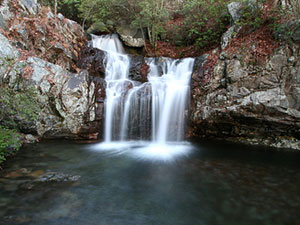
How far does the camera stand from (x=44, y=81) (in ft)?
24.4

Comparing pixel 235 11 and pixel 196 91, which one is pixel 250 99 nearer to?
pixel 196 91

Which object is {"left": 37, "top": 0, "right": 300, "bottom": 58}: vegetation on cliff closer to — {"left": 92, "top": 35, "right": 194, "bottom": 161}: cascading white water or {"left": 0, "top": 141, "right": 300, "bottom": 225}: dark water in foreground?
{"left": 92, "top": 35, "right": 194, "bottom": 161}: cascading white water

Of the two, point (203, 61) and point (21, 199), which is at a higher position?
point (203, 61)

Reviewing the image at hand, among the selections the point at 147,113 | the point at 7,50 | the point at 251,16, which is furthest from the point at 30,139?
the point at 251,16

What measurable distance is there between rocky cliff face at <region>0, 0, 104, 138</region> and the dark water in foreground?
1449 mm

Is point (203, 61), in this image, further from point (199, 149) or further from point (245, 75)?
point (199, 149)

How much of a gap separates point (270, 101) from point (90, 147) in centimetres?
673

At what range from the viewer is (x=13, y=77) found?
23.0ft

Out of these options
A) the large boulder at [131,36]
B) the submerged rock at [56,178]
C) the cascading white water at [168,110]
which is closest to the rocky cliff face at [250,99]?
the cascading white water at [168,110]

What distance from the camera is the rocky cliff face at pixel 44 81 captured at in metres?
7.05

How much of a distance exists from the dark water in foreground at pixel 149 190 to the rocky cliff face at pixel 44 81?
145cm

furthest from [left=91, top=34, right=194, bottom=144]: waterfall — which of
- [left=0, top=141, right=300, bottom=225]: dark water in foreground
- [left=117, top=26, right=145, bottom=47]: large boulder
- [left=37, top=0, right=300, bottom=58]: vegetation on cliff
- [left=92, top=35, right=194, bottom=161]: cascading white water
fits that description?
[left=117, top=26, right=145, bottom=47]: large boulder

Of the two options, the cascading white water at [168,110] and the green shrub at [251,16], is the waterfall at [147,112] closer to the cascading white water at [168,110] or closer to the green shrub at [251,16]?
the cascading white water at [168,110]

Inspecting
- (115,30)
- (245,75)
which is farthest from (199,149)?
(115,30)
